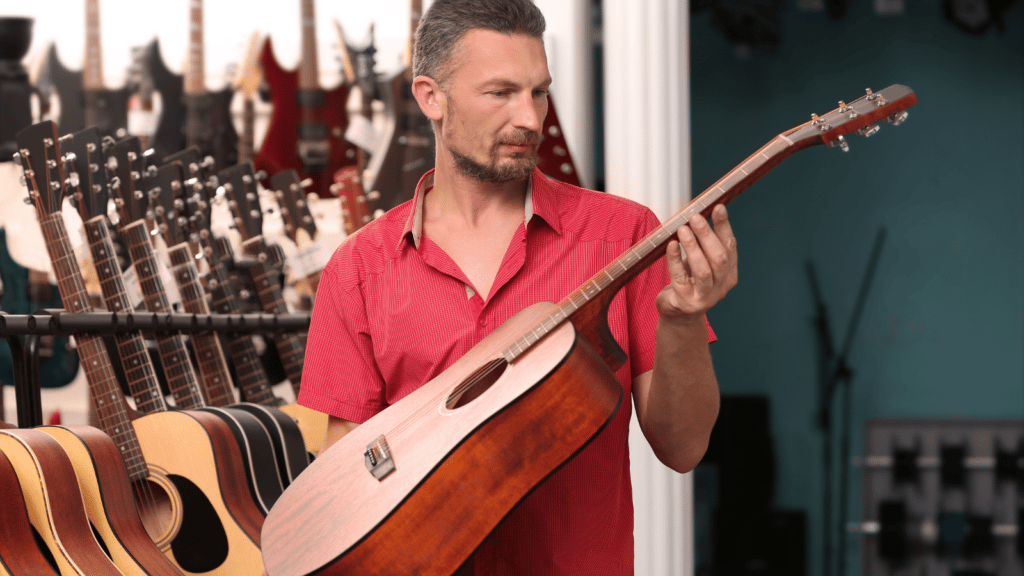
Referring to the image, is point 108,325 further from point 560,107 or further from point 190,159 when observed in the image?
point 560,107

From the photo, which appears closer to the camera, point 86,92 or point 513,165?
point 513,165

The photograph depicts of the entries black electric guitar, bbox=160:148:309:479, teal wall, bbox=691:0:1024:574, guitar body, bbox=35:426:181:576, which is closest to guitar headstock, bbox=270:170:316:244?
black electric guitar, bbox=160:148:309:479

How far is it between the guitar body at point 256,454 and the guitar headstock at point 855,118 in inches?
43.0

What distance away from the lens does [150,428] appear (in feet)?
5.27

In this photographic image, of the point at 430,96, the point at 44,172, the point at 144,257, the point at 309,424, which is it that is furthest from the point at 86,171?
the point at 430,96

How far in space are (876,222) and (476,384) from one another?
10.9ft

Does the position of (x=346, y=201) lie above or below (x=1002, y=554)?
above

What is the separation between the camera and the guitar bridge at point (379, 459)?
1024mm

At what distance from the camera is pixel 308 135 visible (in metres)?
2.77

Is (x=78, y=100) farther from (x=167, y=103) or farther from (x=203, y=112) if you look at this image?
(x=203, y=112)

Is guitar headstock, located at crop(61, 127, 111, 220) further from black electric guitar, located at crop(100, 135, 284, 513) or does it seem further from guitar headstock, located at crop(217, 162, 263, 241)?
guitar headstock, located at crop(217, 162, 263, 241)

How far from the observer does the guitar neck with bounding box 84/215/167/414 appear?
5.65 feet

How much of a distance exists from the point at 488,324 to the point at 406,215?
0.69ft

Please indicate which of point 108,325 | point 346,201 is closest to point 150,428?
point 108,325
